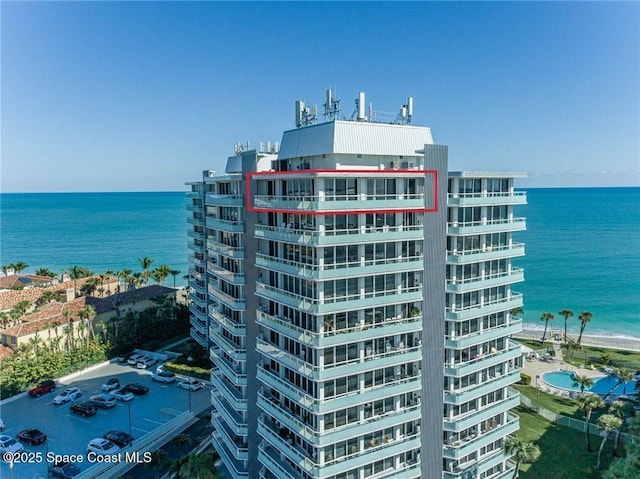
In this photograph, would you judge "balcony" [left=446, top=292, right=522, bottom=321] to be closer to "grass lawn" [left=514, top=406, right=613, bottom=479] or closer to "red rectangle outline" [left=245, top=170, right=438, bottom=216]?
"red rectangle outline" [left=245, top=170, right=438, bottom=216]

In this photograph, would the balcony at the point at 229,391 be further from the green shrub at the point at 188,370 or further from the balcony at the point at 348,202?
the green shrub at the point at 188,370

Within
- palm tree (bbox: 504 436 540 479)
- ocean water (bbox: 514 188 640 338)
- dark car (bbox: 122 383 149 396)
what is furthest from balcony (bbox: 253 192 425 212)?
ocean water (bbox: 514 188 640 338)

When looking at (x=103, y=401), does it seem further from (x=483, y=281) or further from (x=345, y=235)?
(x=483, y=281)

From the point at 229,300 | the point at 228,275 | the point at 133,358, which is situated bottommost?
the point at 133,358

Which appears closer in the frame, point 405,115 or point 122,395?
point 405,115

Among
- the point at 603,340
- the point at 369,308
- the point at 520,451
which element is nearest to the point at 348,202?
the point at 369,308

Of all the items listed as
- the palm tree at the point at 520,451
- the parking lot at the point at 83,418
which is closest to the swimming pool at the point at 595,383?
the palm tree at the point at 520,451

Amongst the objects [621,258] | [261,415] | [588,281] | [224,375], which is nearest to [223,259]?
[224,375]
